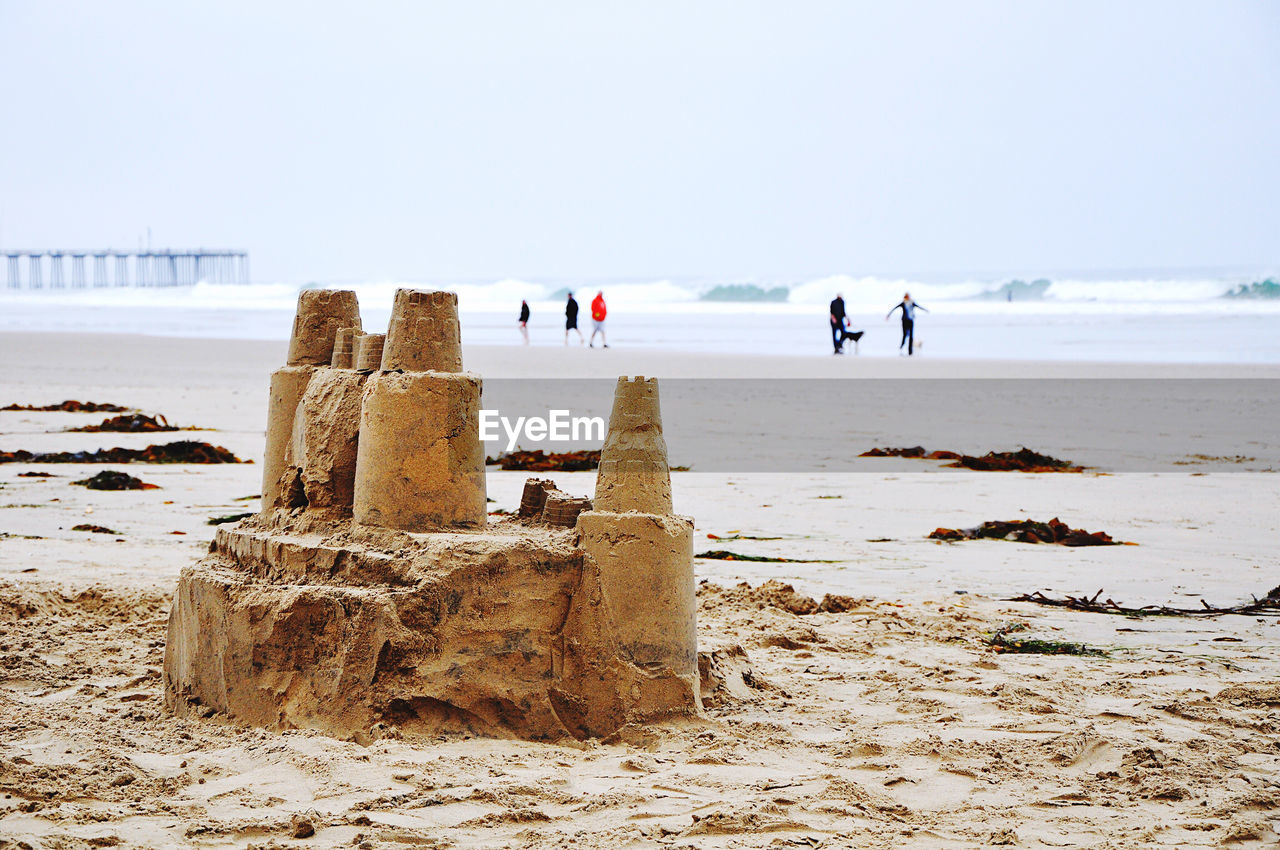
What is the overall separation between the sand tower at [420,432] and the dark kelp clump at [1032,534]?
449 cm

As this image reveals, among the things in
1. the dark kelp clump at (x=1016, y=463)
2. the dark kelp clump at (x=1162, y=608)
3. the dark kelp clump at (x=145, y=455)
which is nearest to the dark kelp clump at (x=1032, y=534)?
the dark kelp clump at (x=1162, y=608)

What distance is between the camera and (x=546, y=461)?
11102 millimetres

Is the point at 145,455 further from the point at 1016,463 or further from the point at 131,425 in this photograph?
the point at 1016,463

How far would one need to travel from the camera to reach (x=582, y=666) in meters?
4.18

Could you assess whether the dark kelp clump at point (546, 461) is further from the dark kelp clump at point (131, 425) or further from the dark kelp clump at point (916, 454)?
the dark kelp clump at point (131, 425)

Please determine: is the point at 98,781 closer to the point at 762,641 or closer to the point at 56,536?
the point at 762,641

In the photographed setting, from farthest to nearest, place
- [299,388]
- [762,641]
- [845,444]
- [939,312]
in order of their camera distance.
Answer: [939,312], [845,444], [762,641], [299,388]

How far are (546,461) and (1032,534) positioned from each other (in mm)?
4557

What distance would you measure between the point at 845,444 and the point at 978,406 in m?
3.88

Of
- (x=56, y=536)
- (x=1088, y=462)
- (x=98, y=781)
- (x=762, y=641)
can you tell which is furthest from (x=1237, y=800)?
(x=1088, y=462)

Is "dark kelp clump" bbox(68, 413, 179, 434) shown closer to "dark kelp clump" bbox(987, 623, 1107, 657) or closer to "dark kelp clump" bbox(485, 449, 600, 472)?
"dark kelp clump" bbox(485, 449, 600, 472)

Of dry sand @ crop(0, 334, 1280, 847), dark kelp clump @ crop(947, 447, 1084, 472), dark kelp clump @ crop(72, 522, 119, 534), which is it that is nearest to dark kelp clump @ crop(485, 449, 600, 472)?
dry sand @ crop(0, 334, 1280, 847)

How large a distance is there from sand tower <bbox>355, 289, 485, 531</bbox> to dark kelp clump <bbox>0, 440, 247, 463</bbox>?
7.00 m

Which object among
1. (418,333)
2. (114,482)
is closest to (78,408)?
(114,482)
